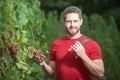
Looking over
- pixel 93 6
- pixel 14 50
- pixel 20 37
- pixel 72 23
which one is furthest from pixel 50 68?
pixel 93 6

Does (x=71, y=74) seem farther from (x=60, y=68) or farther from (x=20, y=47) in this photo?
(x=20, y=47)

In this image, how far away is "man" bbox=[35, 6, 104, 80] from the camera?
5410mm

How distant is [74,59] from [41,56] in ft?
1.01

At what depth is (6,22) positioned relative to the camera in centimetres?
473

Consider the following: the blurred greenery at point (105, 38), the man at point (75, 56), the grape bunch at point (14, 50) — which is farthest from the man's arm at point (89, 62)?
the blurred greenery at point (105, 38)

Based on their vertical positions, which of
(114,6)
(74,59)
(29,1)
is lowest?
(114,6)

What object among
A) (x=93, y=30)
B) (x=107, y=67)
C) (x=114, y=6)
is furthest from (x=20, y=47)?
(x=114, y=6)

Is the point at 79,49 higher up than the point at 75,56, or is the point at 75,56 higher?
the point at 79,49

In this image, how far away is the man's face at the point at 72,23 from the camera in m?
5.51

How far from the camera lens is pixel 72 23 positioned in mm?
5523

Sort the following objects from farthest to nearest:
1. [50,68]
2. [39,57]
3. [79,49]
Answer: [50,68] → [39,57] → [79,49]

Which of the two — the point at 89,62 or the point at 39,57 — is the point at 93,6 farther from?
the point at 89,62

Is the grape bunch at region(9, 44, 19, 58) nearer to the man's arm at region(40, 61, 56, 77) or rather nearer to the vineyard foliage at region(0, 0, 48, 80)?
the vineyard foliage at region(0, 0, 48, 80)

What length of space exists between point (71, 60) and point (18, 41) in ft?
2.34
